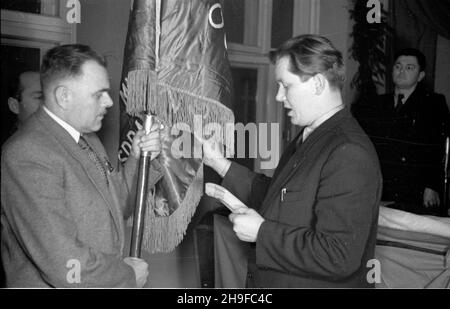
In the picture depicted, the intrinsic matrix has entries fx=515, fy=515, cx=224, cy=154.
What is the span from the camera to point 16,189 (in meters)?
1.11

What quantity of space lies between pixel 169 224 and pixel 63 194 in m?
0.63

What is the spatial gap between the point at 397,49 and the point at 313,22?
0.65 meters

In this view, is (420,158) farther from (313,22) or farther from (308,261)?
(308,261)

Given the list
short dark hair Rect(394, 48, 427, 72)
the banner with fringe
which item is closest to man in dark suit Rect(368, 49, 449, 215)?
short dark hair Rect(394, 48, 427, 72)

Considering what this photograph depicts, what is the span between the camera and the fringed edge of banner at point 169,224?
1727mm

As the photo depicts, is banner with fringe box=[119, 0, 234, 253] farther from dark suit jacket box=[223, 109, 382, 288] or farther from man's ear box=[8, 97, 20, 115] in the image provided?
dark suit jacket box=[223, 109, 382, 288]

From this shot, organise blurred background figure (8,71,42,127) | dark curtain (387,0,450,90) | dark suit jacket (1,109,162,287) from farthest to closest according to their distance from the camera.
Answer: dark curtain (387,0,450,90) < blurred background figure (8,71,42,127) < dark suit jacket (1,109,162,287)

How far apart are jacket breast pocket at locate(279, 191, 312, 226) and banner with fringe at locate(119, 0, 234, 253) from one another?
55cm

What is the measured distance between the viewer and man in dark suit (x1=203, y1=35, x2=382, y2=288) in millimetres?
1121

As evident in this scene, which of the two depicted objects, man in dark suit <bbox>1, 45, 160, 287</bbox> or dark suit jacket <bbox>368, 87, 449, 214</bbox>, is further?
dark suit jacket <bbox>368, 87, 449, 214</bbox>

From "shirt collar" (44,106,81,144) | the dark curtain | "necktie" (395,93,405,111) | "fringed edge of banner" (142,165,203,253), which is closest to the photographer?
"shirt collar" (44,106,81,144)

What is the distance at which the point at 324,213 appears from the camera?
1.13 m

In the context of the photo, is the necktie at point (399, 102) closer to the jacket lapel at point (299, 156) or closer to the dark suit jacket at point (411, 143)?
the dark suit jacket at point (411, 143)

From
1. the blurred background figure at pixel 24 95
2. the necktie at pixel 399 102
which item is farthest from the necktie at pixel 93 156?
the necktie at pixel 399 102
